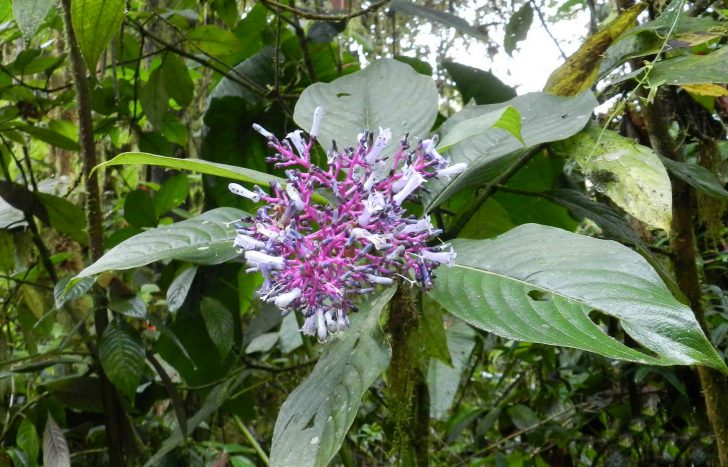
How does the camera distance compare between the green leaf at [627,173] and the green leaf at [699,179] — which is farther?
the green leaf at [699,179]

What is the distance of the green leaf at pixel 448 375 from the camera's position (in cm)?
→ 103

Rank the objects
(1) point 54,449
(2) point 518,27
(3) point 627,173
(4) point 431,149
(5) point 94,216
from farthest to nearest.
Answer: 1. (2) point 518,27
2. (5) point 94,216
3. (1) point 54,449
4. (3) point 627,173
5. (4) point 431,149

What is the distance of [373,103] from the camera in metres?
0.88

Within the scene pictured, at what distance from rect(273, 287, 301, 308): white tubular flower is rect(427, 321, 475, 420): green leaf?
42cm

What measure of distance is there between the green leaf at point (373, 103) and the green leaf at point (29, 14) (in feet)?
1.04

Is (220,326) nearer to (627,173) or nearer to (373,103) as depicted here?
(373,103)

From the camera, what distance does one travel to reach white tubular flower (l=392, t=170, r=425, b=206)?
0.64 meters

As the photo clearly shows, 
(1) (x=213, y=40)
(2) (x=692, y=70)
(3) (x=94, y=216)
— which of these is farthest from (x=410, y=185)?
(1) (x=213, y=40)

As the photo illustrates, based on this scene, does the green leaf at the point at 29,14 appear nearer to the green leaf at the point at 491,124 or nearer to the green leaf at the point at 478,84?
the green leaf at the point at 491,124

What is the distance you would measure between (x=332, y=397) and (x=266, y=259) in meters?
0.15

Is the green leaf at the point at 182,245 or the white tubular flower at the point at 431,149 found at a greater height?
the white tubular flower at the point at 431,149

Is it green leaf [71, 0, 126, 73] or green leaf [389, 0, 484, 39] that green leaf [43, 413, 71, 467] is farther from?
green leaf [389, 0, 484, 39]

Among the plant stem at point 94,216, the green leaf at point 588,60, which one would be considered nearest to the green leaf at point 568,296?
the green leaf at point 588,60

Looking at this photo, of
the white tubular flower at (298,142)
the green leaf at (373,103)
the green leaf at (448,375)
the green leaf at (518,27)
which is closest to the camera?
the white tubular flower at (298,142)
